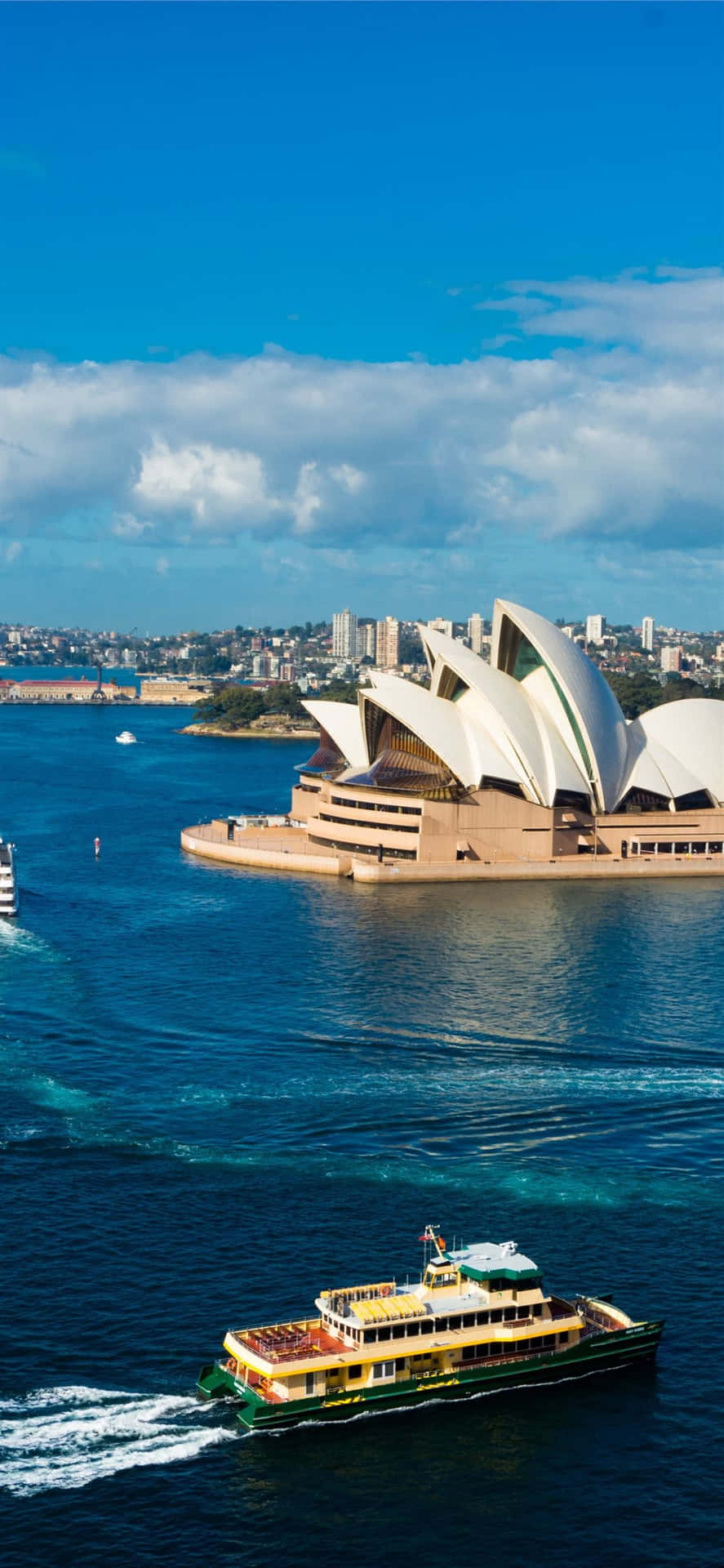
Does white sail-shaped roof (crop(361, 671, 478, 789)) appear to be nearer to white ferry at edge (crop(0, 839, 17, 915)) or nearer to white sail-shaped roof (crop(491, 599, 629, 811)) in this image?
white sail-shaped roof (crop(491, 599, 629, 811))

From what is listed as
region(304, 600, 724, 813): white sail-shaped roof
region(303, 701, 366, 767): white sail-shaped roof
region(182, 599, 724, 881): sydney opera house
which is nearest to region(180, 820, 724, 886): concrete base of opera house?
region(182, 599, 724, 881): sydney opera house

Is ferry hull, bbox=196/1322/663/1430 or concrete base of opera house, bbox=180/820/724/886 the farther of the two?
concrete base of opera house, bbox=180/820/724/886

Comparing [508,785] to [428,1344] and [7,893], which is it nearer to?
[7,893]

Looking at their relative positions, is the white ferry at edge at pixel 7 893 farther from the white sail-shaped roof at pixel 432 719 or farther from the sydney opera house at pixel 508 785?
the white sail-shaped roof at pixel 432 719

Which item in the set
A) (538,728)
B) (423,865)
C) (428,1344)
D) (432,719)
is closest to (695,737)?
A: (538,728)

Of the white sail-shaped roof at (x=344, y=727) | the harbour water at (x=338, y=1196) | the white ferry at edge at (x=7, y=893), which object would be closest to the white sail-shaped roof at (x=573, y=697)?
the white sail-shaped roof at (x=344, y=727)

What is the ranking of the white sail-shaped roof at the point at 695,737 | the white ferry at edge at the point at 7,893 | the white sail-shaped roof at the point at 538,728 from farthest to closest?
the white sail-shaped roof at the point at 695,737 → the white sail-shaped roof at the point at 538,728 → the white ferry at edge at the point at 7,893

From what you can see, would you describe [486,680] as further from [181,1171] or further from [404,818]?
[181,1171]

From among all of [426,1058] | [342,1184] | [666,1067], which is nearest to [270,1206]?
[342,1184]
